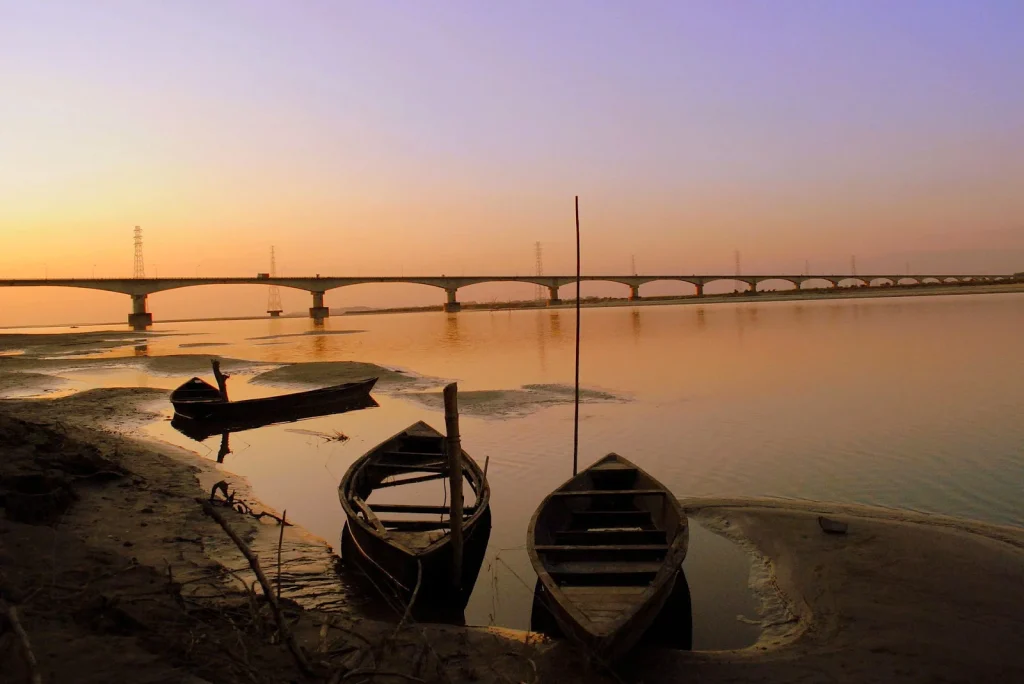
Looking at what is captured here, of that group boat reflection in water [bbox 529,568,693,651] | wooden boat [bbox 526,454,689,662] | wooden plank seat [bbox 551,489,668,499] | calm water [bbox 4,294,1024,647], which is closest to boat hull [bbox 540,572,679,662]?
wooden boat [bbox 526,454,689,662]

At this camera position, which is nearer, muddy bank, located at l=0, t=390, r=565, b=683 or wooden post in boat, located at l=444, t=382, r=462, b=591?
muddy bank, located at l=0, t=390, r=565, b=683

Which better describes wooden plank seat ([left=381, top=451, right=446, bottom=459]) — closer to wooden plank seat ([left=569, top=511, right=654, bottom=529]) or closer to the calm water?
the calm water

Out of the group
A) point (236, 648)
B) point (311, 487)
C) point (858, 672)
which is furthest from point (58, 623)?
point (311, 487)

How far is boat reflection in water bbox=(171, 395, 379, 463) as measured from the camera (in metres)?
17.0

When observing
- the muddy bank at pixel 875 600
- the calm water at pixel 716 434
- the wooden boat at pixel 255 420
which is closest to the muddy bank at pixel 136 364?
the calm water at pixel 716 434

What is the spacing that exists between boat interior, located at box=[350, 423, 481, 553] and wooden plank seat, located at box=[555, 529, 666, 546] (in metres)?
1.76

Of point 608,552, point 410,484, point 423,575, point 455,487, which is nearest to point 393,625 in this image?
point 423,575

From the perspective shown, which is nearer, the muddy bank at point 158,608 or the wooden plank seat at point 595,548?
the muddy bank at point 158,608

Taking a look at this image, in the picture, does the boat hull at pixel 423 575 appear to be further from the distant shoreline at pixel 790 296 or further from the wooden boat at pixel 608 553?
the distant shoreline at pixel 790 296

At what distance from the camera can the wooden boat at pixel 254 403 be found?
1794 cm

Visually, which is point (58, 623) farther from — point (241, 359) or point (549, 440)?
point (241, 359)

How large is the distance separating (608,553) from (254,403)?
14735mm

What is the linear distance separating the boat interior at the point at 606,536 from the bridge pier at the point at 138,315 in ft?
313

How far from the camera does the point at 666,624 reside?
647cm
